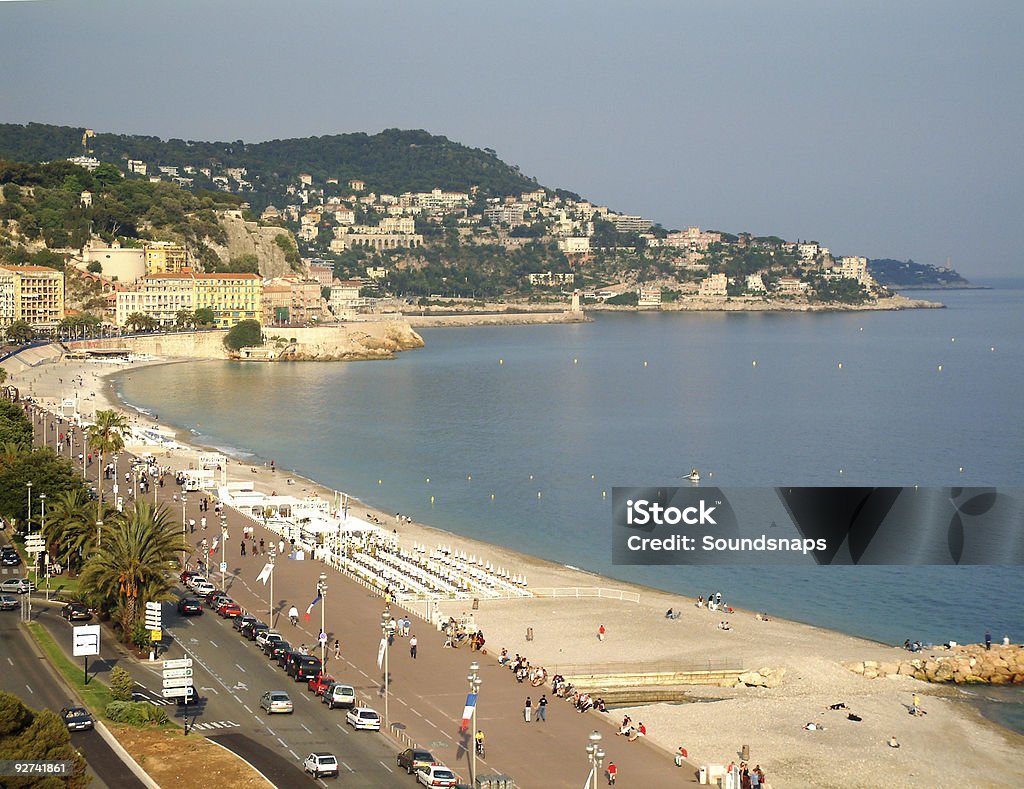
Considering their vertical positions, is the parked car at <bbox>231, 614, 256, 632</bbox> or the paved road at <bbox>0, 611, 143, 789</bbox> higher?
the paved road at <bbox>0, 611, 143, 789</bbox>

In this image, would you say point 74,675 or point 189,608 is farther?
point 189,608

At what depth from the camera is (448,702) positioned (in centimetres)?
1686

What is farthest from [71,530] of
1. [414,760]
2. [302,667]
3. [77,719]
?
[414,760]

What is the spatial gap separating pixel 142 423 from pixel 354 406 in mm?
13684

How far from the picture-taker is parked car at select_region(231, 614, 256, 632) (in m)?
19.5

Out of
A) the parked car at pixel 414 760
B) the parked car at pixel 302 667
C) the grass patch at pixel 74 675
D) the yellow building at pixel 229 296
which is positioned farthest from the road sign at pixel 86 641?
the yellow building at pixel 229 296

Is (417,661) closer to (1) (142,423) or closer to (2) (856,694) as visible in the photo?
(2) (856,694)

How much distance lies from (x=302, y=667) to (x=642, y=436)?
34.6 m

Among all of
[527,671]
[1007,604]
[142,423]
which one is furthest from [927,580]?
[142,423]

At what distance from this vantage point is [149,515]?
64.5 ft

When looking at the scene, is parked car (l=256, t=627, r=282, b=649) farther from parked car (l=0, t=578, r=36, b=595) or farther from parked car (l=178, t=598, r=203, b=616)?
parked car (l=0, t=578, r=36, b=595)

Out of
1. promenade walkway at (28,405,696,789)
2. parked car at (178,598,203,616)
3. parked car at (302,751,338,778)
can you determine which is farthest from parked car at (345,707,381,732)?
parked car at (178,598,203,616)

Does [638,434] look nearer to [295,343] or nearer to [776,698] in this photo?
[776,698]

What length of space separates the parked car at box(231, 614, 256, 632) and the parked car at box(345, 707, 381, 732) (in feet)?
14.3
